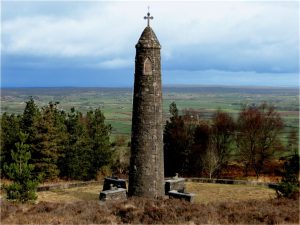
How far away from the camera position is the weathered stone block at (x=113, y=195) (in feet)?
75.1

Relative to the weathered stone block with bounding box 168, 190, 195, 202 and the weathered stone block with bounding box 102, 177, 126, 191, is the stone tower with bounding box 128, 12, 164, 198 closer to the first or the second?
the weathered stone block with bounding box 168, 190, 195, 202

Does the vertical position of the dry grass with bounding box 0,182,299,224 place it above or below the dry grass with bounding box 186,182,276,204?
above

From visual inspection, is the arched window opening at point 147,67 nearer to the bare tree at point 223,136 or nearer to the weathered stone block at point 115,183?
the weathered stone block at point 115,183

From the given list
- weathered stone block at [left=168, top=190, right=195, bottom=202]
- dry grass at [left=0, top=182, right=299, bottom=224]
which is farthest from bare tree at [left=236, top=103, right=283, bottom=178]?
dry grass at [left=0, top=182, right=299, bottom=224]

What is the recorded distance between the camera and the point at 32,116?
39094mm

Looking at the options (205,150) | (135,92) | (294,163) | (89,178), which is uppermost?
(135,92)

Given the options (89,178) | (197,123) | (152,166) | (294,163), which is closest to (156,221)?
(152,166)

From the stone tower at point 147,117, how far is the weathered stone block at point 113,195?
145cm

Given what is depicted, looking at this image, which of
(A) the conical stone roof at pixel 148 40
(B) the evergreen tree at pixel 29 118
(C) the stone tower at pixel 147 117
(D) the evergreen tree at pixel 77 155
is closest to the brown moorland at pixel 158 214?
(C) the stone tower at pixel 147 117

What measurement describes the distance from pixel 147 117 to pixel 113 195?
4596mm

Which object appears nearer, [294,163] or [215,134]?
[294,163]

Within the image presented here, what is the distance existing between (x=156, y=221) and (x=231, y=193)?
46.6 feet

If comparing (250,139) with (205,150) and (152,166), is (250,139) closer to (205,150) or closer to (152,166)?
(205,150)

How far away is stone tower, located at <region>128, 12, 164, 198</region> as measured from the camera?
22.0m
